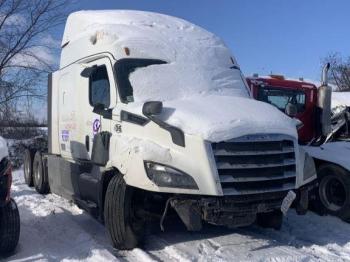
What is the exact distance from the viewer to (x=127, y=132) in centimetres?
690

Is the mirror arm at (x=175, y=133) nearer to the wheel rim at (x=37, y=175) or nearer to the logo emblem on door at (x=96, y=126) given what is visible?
the logo emblem on door at (x=96, y=126)

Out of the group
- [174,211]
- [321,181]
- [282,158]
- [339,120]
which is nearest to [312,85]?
[339,120]

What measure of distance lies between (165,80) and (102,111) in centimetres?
99

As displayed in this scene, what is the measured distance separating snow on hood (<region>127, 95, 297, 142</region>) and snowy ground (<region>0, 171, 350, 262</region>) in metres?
1.50

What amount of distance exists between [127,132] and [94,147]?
38.4 inches

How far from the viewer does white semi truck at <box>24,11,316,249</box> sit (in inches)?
241

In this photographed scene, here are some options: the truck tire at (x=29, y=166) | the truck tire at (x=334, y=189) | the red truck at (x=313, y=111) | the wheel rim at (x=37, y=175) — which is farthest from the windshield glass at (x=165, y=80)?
the truck tire at (x=29, y=166)

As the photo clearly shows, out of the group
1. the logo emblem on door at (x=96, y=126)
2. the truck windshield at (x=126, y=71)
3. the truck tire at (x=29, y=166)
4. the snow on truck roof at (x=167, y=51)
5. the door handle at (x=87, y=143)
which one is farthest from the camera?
the truck tire at (x=29, y=166)

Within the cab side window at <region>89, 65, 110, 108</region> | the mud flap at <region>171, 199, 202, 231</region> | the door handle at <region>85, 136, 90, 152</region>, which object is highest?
the cab side window at <region>89, 65, 110, 108</region>

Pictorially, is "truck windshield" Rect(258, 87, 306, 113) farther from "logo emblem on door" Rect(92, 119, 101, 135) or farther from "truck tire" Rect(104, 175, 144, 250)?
"truck tire" Rect(104, 175, 144, 250)

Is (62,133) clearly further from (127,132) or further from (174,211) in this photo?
(174,211)

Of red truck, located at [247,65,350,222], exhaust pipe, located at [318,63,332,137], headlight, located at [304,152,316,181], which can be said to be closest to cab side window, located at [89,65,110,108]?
headlight, located at [304,152,316,181]

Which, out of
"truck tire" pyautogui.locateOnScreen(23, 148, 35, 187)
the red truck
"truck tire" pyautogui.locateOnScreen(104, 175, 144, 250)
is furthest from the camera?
"truck tire" pyautogui.locateOnScreen(23, 148, 35, 187)

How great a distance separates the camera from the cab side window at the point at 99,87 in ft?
25.0
